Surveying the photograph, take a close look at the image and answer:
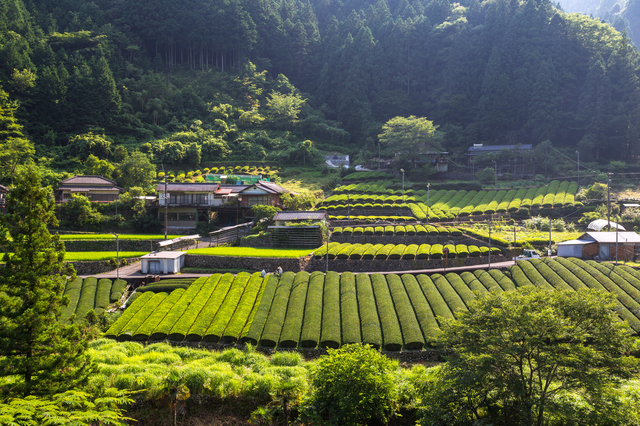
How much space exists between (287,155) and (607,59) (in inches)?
2616

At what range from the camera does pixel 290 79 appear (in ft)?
365

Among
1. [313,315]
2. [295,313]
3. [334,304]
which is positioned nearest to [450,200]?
[334,304]

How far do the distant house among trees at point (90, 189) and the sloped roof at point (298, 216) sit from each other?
23.6 meters

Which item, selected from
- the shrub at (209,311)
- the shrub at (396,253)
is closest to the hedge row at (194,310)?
the shrub at (209,311)

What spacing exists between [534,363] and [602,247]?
101 ft

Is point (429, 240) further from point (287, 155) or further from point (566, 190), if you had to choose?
point (287, 155)

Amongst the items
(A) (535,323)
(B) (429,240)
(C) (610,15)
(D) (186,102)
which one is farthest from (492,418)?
(C) (610,15)

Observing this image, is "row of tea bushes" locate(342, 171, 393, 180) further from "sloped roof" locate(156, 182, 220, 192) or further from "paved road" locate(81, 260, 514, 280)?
"paved road" locate(81, 260, 514, 280)

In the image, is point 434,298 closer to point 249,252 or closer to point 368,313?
point 368,313

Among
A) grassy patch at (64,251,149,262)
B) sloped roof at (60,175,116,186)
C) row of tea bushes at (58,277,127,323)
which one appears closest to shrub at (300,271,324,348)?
row of tea bushes at (58,277,127,323)

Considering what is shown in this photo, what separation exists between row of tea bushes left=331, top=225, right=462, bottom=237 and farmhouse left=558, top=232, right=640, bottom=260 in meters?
10.2

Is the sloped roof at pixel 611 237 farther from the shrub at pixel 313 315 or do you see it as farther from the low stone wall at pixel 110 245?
the low stone wall at pixel 110 245

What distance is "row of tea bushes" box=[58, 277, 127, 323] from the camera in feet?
96.1

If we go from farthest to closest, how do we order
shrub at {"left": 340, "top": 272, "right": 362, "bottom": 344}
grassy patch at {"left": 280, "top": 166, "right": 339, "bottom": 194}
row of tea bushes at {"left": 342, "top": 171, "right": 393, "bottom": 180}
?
Result: 1. row of tea bushes at {"left": 342, "top": 171, "right": 393, "bottom": 180}
2. grassy patch at {"left": 280, "top": 166, "right": 339, "bottom": 194}
3. shrub at {"left": 340, "top": 272, "right": 362, "bottom": 344}
